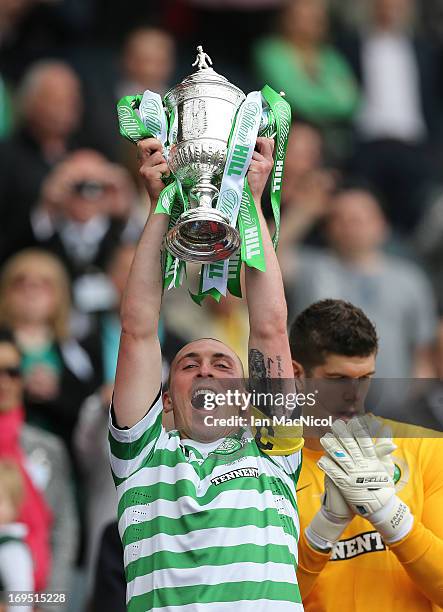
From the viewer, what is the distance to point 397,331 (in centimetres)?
932

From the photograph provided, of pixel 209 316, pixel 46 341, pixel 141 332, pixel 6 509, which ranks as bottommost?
pixel 141 332

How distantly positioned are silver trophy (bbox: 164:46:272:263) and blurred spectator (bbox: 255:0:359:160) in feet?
21.1

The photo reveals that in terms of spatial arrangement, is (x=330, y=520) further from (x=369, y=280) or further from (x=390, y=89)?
(x=390, y=89)

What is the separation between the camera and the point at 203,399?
16.2ft

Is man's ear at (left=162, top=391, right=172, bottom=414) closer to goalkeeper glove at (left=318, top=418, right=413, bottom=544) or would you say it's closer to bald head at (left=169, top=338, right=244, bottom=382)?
bald head at (left=169, top=338, right=244, bottom=382)

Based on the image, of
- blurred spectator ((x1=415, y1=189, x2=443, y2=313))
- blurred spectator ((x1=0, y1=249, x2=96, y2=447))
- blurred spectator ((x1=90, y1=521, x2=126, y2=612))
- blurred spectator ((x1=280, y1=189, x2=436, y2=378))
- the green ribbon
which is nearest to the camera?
the green ribbon

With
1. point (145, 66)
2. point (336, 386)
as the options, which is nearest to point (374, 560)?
point (336, 386)

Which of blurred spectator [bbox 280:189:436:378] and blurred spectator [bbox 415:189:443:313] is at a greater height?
blurred spectator [bbox 415:189:443:313]

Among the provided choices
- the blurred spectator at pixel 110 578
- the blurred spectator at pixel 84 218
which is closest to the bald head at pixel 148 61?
the blurred spectator at pixel 84 218

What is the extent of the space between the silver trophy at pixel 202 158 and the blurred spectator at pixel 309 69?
6423mm

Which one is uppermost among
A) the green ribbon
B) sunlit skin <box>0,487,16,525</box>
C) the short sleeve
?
the green ribbon

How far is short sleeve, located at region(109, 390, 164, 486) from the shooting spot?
4.74m

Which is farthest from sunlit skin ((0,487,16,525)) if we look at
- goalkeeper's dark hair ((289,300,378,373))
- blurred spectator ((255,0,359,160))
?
blurred spectator ((255,0,359,160))

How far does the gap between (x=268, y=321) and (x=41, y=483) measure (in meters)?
A: 2.96
